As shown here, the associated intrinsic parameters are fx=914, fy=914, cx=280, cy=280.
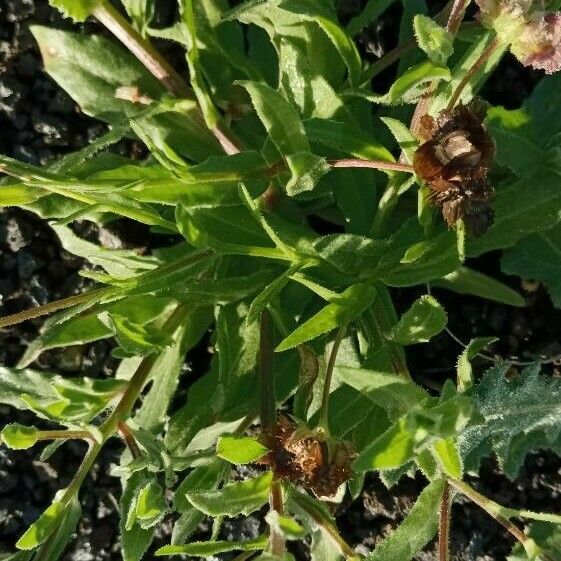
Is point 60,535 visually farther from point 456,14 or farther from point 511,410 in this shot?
point 456,14

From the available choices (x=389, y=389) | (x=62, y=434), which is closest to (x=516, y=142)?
(x=389, y=389)

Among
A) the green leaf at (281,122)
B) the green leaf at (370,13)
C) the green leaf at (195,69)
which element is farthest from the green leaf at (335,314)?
the green leaf at (370,13)

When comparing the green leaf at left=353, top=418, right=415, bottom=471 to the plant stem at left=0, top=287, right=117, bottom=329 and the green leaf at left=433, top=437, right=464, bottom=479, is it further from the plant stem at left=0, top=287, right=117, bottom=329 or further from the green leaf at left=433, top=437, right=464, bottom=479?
the plant stem at left=0, top=287, right=117, bottom=329

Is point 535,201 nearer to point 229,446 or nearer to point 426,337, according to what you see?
point 426,337

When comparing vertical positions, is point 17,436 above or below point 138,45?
below

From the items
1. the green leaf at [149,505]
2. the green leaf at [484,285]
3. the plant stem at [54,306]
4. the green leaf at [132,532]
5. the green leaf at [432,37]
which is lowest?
the green leaf at [132,532]

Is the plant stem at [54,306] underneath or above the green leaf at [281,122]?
underneath

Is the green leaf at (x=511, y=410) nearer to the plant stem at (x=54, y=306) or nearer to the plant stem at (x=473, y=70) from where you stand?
the plant stem at (x=473, y=70)
